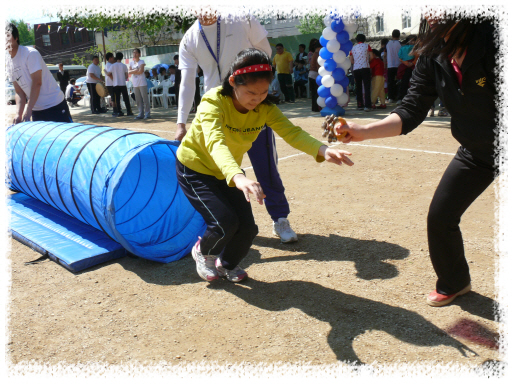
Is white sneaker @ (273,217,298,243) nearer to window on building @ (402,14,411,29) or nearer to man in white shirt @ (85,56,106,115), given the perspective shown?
man in white shirt @ (85,56,106,115)

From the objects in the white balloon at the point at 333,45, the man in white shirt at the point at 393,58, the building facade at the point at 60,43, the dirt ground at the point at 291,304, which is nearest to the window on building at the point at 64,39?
the building facade at the point at 60,43

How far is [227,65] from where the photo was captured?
4039 mm

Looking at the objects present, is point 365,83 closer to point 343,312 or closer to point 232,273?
point 232,273

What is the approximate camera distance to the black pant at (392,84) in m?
13.8

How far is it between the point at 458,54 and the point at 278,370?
192 cm

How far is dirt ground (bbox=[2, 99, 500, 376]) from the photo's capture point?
106 inches

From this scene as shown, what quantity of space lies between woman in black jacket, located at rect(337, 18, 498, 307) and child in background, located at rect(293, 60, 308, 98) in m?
15.7

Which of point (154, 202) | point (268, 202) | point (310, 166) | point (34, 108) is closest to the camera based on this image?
point (268, 202)

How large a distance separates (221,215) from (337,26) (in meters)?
9.16

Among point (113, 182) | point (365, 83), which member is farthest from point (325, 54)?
point (113, 182)

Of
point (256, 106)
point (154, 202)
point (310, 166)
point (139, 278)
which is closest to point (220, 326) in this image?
point (139, 278)

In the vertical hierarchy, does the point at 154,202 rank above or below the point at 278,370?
above

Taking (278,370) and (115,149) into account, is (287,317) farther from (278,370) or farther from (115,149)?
(115,149)

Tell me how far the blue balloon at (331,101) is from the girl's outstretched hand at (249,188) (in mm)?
9898
